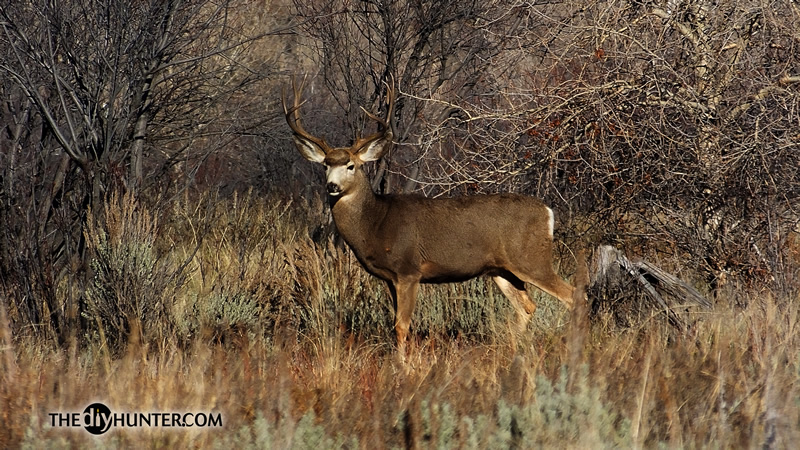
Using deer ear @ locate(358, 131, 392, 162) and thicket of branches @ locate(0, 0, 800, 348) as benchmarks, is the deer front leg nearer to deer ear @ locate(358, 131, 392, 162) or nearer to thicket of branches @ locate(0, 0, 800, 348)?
deer ear @ locate(358, 131, 392, 162)

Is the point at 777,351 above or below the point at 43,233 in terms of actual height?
below

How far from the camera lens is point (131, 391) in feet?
14.7

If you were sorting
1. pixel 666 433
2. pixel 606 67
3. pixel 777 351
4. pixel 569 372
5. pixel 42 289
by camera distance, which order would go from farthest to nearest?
pixel 606 67 < pixel 42 289 < pixel 777 351 < pixel 569 372 < pixel 666 433

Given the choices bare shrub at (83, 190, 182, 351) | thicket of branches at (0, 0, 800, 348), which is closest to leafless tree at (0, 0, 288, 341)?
thicket of branches at (0, 0, 800, 348)

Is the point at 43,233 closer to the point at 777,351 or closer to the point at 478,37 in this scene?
the point at 478,37

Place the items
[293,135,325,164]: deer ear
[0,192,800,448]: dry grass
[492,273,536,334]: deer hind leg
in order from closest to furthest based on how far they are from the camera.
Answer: [0,192,800,448]: dry grass, [293,135,325,164]: deer ear, [492,273,536,334]: deer hind leg

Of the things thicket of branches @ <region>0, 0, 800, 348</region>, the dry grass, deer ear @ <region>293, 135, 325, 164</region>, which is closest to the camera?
the dry grass

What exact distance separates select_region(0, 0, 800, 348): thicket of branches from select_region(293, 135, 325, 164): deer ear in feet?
2.15

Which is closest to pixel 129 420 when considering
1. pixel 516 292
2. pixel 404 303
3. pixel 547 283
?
pixel 404 303

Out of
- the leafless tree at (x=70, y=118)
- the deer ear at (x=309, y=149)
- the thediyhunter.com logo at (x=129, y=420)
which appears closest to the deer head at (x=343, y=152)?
the deer ear at (x=309, y=149)

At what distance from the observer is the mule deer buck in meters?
7.81

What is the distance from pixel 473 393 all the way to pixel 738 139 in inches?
168

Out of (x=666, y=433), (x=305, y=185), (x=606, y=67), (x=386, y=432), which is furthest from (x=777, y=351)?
(x=305, y=185)

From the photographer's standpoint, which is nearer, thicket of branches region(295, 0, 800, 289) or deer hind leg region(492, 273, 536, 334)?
thicket of branches region(295, 0, 800, 289)
